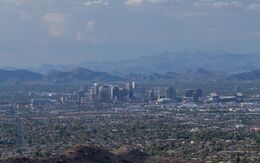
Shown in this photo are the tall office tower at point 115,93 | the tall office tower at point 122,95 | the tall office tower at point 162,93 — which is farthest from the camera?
the tall office tower at point 162,93

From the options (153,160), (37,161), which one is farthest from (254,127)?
(37,161)

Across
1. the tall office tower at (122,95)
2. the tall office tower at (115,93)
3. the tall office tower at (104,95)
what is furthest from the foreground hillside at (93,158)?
the tall office tower at (104,95)

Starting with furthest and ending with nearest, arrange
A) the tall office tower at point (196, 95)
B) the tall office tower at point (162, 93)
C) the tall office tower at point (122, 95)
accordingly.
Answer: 1. the tall office tower at point (162, 93)
2. the tall office tower at point (122, 95)
3. the tall office tower at point (196, 95)

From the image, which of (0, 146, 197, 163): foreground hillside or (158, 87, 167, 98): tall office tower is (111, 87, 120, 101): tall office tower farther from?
(0, 146, 197, 163): foreground hillside

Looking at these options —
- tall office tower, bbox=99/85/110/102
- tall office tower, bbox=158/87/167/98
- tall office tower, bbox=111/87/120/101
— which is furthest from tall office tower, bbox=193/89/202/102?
tall office tower, bbox=99/85/110/102

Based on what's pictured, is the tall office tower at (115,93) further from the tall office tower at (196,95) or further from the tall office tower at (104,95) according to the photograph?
the tall office tower at (196,95)

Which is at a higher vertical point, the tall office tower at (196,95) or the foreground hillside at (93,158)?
the tall office tower at (196,95)

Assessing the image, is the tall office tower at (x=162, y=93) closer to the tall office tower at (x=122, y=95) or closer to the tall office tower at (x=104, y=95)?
the tall office tower at (x=122, y=95)

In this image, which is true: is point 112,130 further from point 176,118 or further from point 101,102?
point 101,102

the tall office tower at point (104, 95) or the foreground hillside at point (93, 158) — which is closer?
the foreground hillside at point (93, 158)
